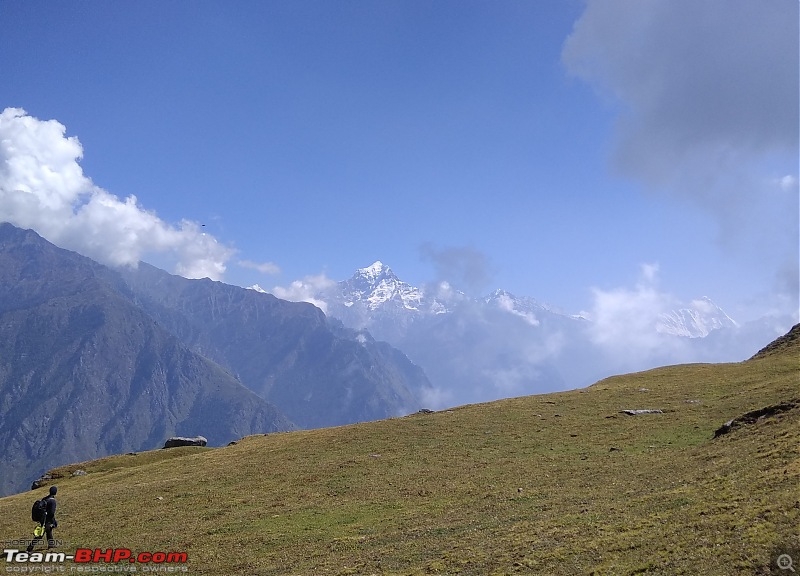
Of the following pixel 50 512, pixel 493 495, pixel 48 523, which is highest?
pixel 50 512

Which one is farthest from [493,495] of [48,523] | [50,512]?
[48,523]

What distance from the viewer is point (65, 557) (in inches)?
1463

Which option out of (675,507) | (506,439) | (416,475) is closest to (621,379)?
(506,439)

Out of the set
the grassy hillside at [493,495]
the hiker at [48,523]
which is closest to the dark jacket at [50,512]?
the hiker at [48,523]

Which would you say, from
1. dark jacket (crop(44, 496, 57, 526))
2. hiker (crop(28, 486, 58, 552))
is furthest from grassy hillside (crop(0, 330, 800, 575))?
dark jacket (crop(44, 496, 57, 526))

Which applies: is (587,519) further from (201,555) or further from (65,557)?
(65,557)

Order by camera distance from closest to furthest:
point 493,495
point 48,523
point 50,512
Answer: point 48,523, point 50,512, point 493,495

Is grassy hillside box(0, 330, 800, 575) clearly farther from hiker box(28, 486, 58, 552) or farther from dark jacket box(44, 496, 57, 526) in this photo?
dark jacket box(44, 496, 57, 526)

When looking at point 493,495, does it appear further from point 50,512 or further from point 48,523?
point 48,523

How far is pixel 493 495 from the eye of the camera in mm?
41000

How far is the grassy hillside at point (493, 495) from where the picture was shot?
25.2m

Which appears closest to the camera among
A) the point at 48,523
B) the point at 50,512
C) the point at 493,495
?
the point at 48,523

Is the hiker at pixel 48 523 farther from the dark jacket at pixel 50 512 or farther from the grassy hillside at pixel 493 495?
the grassy hillside at pixel 493 495

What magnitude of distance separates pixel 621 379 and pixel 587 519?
79.0 metres
